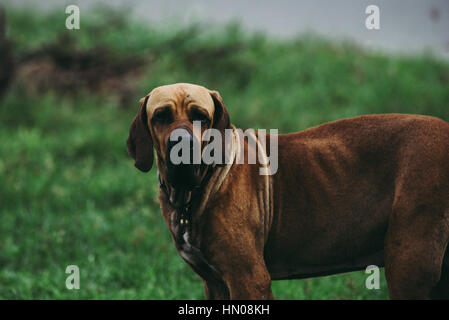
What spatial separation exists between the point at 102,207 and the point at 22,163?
1.38m

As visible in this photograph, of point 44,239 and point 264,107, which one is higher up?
point 264,107

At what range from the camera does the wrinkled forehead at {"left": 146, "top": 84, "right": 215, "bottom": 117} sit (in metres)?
2.76

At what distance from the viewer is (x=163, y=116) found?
2.78m

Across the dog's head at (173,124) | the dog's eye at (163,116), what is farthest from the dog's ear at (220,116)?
the dog's eye at (163,116)

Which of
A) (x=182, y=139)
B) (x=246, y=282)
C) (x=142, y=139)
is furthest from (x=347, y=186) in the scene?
(x=142, y=139)

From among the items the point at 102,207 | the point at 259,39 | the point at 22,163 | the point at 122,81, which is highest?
the point at 259,39

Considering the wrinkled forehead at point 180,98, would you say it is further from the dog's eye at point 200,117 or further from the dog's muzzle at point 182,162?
the dog's muzzle at point 182,162

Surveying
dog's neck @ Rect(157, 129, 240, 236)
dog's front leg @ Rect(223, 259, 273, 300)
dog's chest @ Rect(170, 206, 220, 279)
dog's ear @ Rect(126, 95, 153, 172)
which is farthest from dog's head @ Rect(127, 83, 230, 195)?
dog's front leg @ Rect(223, 259, 273, 300)

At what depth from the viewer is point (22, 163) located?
21.7 ft

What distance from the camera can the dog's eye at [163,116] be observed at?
2.75 meters

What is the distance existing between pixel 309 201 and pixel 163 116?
0.97m

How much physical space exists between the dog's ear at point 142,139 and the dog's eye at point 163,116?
198mm
